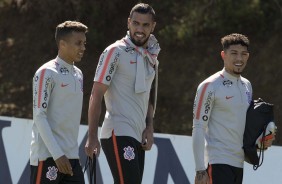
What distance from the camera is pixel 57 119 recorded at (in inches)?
247

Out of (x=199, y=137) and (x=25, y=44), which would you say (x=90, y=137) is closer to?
(x=199, y=137)

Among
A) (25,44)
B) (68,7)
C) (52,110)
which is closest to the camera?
(52,110)

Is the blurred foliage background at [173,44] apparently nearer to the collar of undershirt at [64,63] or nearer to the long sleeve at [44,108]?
the collar of undershirt at [64,63]

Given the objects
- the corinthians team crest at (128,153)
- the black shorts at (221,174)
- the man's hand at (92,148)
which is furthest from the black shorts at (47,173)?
the black shorts at (221,174)

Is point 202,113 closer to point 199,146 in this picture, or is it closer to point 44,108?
point 199,146

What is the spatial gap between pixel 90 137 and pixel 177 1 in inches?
341

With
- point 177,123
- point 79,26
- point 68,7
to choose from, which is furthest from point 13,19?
point 79,26

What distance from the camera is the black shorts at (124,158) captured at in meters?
6.29

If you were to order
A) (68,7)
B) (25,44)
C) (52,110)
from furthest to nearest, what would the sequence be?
(25,44) → (68,7) → (52,110)

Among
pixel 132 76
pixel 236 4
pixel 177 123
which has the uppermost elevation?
pixel 236 4

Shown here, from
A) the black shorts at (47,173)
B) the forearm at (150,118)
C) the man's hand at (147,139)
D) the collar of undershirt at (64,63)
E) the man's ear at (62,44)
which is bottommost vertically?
the black shorts at (47,173)

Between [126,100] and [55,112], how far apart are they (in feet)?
1.94

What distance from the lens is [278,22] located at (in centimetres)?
1393

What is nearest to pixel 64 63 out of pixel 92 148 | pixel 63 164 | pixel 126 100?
pixel 126 100
